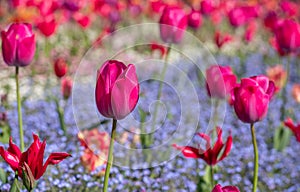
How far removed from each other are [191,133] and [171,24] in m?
Answer: 1.04

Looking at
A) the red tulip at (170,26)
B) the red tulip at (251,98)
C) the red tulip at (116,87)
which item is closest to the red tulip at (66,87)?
the red tulip at (170,26)

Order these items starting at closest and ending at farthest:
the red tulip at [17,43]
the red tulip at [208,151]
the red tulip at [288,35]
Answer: the red tulip at [208,151] → the red tulip at [17,43] → the red tulip at [288,35]

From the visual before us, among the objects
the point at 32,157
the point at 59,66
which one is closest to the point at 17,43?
the point at 32,157

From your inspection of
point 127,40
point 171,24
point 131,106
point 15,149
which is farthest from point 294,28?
point 127,40

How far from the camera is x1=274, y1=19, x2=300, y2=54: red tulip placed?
12.2 ft

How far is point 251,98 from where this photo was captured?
2.21 metres

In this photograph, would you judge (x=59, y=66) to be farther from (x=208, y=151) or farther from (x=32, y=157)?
(x=32, y=157)

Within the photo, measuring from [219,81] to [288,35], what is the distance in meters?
0.97

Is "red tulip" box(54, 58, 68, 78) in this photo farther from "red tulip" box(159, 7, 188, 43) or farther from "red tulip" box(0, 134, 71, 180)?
"red tulip" box(0, 134, 71, 180)

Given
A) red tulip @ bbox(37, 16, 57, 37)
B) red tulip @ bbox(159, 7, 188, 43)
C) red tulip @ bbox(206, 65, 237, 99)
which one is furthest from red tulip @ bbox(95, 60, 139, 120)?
red tulip @ bbox(37, 16, 57, 37)

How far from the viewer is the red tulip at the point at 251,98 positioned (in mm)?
2215

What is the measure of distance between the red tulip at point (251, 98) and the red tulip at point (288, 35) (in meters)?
1.56

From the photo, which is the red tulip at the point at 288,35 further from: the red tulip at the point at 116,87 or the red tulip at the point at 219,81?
the red tulip at the point at 116,87

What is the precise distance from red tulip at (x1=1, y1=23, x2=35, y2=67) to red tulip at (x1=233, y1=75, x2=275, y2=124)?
3.40 ft
